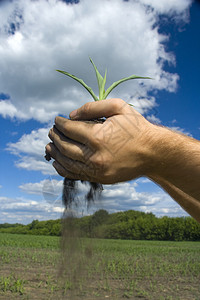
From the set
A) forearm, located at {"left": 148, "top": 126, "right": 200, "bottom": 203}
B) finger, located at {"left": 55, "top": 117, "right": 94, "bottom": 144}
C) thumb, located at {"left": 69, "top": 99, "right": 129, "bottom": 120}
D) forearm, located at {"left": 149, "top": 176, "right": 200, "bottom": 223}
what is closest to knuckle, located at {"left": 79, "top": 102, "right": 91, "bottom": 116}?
thumb, located at {"left": 69, "top": 99, "right": 129, "bottom": 120}

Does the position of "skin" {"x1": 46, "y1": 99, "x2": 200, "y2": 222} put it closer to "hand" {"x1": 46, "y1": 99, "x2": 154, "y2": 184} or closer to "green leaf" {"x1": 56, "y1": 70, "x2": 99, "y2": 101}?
"hand" {"x1": 46, "y1": 99, "x2": 154, "y2": 184}

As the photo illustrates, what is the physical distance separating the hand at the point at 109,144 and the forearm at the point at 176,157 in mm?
39

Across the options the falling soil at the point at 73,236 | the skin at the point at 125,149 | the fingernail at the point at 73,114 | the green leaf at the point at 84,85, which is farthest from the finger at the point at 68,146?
the green leaf at the point at 84,85

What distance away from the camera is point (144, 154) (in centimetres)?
107

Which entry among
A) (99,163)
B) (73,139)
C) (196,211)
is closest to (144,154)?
(99,163)

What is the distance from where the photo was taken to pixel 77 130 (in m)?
1.09

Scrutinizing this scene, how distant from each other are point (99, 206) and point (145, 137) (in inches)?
28.9

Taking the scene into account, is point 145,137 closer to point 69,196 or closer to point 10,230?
point 69,196

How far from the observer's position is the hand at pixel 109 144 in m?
1.04

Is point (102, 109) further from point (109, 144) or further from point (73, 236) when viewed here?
point (73, 236)

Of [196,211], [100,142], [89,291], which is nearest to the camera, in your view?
[100,142]

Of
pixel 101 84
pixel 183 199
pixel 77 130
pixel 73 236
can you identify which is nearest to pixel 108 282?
pixel 73 236

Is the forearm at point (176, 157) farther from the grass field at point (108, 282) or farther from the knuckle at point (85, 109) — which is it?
the grass field at point (108, 282)

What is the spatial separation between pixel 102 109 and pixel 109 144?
7.8 inches
